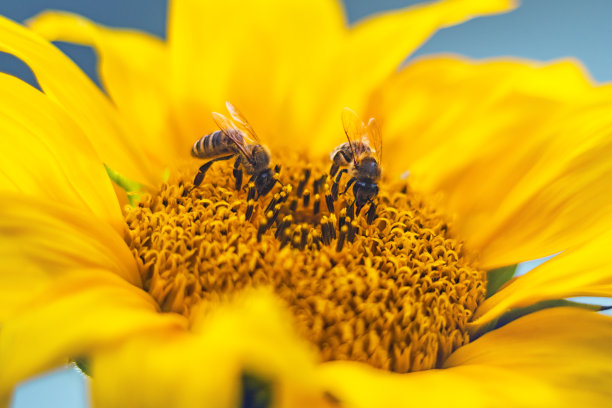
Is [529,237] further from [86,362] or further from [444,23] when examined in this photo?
[86,362]

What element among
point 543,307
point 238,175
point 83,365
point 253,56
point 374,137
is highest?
point 253,56

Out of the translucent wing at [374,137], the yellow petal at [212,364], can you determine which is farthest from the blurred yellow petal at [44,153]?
the translucent wing at [374,137]

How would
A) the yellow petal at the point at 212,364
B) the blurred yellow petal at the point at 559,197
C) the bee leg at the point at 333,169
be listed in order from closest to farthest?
1. the yellow petal at the point at 212,364
2. the blurred yellow petal at the point at 559,197
3. the bee leg at the point at 333,169

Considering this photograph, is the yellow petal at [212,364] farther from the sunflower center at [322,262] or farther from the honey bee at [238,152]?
the honey bee at [238,152]

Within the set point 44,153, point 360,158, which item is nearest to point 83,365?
point 44,153

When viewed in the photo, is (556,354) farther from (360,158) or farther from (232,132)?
(232,132)

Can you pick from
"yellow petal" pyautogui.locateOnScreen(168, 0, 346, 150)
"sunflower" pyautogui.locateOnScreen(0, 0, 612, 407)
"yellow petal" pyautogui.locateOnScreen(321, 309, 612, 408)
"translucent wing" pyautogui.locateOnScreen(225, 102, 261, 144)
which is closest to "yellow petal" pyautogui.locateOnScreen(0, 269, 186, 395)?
"sunflower" pyautogui.locateOnScreen(0, 0, 612, 407)
